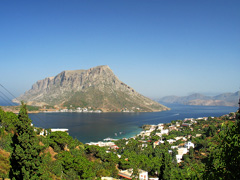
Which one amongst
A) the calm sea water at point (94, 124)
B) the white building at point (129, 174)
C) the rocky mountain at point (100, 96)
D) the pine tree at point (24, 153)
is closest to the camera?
the pine tree at point (24, 153)

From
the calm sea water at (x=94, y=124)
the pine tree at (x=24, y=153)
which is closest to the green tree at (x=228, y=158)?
the pine tree at (x=24, y=153)

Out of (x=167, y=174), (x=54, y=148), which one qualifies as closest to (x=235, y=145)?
(x=167, y=174)

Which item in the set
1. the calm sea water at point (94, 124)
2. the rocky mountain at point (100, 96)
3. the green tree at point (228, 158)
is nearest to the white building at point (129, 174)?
the green tree at point (228, 158)

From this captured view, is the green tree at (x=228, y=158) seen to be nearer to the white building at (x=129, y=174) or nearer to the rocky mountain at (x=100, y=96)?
the white building at (x=129, y=174)

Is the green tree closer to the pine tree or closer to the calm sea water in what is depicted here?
the pine tree

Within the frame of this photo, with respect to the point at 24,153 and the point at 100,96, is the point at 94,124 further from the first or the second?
the point at 100,96

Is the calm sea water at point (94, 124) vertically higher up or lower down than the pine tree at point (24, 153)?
lower down

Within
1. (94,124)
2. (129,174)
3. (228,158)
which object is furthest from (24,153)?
(94,124)

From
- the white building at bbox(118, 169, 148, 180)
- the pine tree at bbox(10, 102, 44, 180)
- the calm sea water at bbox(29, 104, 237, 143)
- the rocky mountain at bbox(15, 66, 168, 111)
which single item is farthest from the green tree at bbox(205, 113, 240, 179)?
the rocky mountain at bbox(15, 66, 168, 111)

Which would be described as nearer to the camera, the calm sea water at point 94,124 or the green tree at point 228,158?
the green tree at point 228,158

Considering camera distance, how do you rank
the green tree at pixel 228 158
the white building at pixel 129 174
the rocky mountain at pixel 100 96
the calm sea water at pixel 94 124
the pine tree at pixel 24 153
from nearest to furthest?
1. the green tree at pixel 228 158
2. the pine tree at pixel 24 153
3. the white building at pixel 129 174
4. the calm sea water at pixel 94 124
5. the rocky mountain at pixel 100 96
